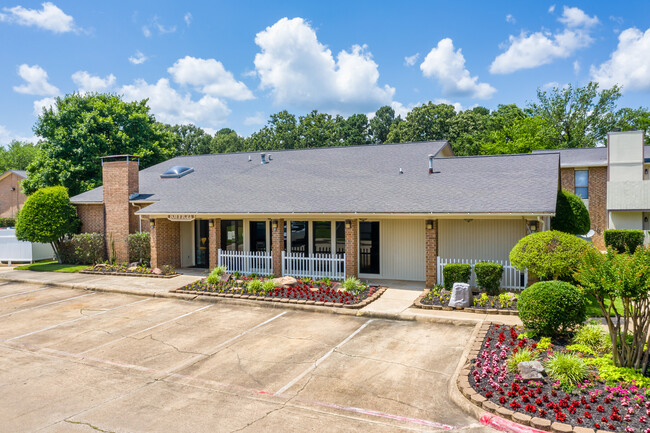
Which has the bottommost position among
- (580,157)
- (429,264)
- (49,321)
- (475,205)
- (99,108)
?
(49,321)

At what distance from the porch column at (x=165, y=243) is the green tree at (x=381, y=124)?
53.8m

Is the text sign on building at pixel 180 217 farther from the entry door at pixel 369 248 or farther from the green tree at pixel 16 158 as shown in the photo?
the green tree at pixel 16 158

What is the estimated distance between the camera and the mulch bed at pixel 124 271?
17.4 m

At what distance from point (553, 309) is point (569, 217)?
29.6 feet

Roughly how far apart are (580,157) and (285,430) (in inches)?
1173

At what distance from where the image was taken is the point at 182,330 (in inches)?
417

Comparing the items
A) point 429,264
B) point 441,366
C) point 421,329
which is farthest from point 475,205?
point 441,366

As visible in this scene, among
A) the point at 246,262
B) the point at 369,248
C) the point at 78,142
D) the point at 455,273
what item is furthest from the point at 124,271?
the point at 78,142

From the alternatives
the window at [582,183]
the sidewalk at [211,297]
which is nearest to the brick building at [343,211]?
the sidewalk at [211,297]

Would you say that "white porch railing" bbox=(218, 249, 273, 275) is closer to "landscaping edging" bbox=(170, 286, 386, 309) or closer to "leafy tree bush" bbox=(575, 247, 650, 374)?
"landscaping edging" bbox=(170, 286, 386, 309)

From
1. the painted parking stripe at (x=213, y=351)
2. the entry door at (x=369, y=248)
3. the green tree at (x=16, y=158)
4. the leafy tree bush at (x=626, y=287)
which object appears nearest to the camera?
the leafy tree bush at (x=626, y=287)

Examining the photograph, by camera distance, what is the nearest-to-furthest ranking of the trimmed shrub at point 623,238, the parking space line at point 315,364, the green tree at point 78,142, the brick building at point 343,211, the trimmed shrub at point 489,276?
the parking space line at point 315,364
the trimmed shrub at point 489,276
the brick building at point 343,211
the trimmed shrub at point 623,238
the green tree at point 78,142

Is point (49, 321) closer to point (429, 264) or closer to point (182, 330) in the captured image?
point (182, 330)

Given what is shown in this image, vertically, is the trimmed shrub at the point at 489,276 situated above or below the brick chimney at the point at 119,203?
below
